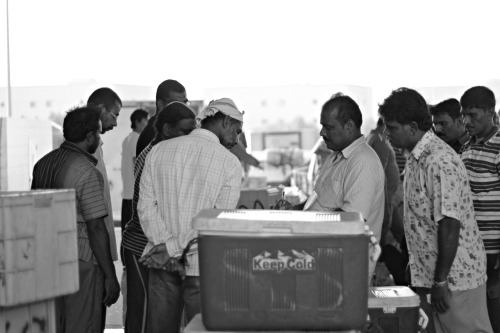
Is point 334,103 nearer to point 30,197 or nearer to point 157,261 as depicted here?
point 157,261

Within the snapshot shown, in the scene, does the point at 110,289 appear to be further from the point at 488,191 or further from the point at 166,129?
the point at 488,191

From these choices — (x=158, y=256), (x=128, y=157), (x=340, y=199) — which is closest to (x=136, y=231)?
(x=158, y=256)

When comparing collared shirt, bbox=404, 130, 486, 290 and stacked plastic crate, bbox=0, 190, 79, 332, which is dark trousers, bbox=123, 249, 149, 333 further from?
collared shirt, bbox=404, 130, 486, 290

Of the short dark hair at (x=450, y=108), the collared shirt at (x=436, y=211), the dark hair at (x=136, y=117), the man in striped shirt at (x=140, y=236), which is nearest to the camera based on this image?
the collared shirt at (x=436, y=211)

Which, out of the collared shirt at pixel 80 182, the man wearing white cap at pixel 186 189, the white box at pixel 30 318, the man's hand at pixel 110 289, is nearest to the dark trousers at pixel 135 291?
the man's hand at pixel 110 289

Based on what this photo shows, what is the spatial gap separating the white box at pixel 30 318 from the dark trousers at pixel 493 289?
2220 mm

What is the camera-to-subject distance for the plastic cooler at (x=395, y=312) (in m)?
3.61

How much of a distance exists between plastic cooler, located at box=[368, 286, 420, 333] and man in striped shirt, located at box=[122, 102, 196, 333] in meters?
1.43

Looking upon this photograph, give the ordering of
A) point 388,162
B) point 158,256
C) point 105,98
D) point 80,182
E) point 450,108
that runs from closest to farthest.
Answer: point 158,256, point 80,182, point 450,108, point 105,98, point 388,162

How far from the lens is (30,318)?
3424mm

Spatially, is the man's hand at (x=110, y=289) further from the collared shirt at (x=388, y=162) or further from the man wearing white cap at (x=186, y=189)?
the collared shirt at (x=388, y=162)

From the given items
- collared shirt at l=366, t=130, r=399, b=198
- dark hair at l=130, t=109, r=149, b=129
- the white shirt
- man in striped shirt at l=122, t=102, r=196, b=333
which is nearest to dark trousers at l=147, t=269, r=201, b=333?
man in striped shirt at l=122, t=102, r=196, b=333

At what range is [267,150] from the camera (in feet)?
61.3

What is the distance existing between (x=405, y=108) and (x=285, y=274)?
51.2 inches
